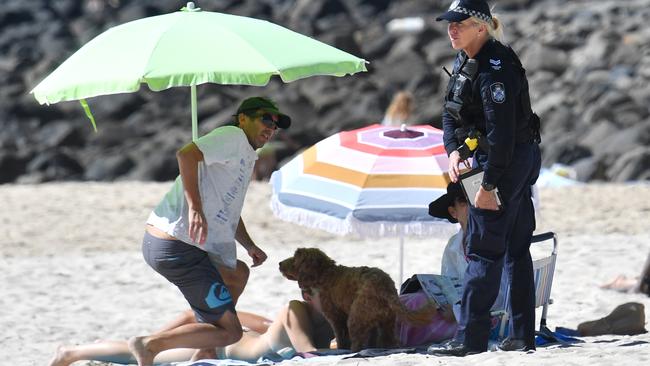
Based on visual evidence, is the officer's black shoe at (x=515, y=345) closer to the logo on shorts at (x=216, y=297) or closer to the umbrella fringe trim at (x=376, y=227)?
the umbrella fringe trim at (x=376, y=227)

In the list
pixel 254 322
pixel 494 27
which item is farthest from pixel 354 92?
pixel 494 27

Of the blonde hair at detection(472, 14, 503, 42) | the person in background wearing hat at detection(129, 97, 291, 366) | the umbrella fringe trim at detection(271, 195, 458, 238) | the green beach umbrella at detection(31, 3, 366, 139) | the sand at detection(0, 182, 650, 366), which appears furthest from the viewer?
the sand at detection(0, 182, 650, 366)

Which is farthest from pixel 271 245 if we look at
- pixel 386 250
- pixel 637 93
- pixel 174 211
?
pixel 637 93

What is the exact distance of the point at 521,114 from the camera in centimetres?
467

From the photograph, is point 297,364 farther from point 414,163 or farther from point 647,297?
point 647,297

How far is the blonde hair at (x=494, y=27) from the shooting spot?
4645 millimetres

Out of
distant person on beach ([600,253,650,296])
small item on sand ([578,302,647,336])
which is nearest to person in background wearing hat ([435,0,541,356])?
small item on sand ([578,302,647,336])

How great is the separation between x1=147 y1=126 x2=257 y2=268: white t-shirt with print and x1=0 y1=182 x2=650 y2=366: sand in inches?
27.5

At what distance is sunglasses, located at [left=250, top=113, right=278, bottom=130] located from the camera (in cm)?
503

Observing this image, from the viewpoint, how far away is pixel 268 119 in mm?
5043

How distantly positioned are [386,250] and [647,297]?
8.48 ft

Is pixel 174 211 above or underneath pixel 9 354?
above

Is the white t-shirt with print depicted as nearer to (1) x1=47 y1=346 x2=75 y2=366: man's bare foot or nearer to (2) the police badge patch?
(1) x1=47 y1=346 x2=75 y2=366: man's bare foot

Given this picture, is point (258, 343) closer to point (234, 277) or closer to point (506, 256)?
point (234, 277)
